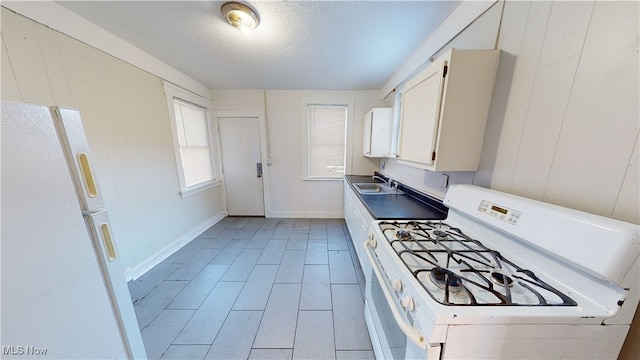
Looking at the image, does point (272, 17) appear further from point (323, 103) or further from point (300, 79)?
point (323, 103)

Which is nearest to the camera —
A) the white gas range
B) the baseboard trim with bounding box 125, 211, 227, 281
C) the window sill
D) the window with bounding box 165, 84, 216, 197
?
the white gas range

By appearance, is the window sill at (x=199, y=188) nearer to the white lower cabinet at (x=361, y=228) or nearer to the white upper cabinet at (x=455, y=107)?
the white lower cabinet at (x=361, y=228)

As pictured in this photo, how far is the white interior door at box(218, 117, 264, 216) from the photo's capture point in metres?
3.47

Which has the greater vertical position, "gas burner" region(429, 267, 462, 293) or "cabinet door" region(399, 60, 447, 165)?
"cabinet door" region(399, 60, 447, 165)

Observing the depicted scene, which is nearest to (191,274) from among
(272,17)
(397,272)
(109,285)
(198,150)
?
(109,285)

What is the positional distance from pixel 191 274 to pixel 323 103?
3.13m

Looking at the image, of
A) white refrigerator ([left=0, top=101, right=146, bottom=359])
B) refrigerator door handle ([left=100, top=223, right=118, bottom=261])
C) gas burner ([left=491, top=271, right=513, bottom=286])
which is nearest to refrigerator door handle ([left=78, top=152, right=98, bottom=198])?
white refrigerator ([left=0, top=101, right=146, bottom=359])

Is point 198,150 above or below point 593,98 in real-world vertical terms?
below

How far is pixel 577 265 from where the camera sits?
61 cm

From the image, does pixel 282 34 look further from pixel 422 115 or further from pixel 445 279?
pixel 445 279

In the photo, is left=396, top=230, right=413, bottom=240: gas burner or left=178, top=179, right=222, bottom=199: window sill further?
left=178, top=179, right=222, bottom=199: window sill

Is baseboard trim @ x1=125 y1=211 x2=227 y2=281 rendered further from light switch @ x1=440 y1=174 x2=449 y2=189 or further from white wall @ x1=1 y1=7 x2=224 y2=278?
light switch @ x1=440 y1=174 x2=449 y2=189

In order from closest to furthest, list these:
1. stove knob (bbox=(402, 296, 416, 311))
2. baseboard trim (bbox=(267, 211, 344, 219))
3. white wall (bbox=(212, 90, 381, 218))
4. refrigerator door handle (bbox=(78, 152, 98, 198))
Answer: stove knob (bbox=(402, 296, 416, 311))
refrigerator door handle (bbox=(78, 152, 98, 198))
white wall (bbox=(212, 90, 381, 218))
baseboard trim (bbox=(267, 211, 344, 219))

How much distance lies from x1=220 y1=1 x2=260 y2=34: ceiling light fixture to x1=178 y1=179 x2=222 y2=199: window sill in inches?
89.2
